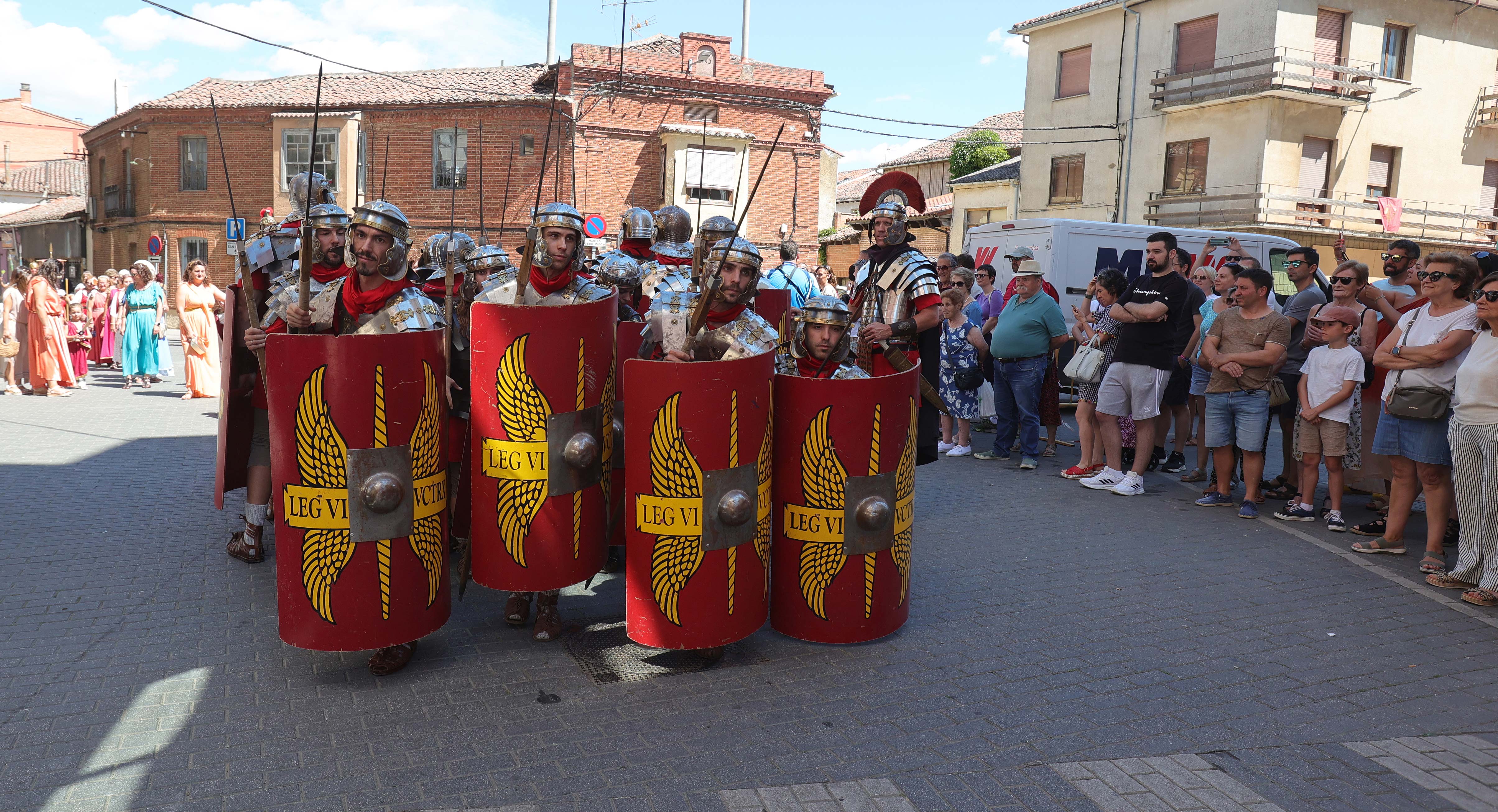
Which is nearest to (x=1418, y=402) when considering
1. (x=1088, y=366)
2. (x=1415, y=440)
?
(x=1415, y=440)

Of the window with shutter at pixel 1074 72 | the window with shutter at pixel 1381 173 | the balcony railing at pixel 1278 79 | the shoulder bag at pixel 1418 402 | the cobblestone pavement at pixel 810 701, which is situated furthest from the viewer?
the window with shutter at pixel 1074 72

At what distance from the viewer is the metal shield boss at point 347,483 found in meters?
3.42

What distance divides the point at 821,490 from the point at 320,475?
6.13 feet

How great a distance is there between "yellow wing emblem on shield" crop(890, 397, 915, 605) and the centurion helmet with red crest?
173 centimetres

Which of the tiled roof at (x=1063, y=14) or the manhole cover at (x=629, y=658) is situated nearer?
the manhole cover at (x=629, y=658)

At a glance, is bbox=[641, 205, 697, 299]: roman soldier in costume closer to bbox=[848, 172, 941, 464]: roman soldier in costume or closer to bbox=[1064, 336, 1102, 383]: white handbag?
bbox=[848, 172, 941, 464]: roman soldier in costume

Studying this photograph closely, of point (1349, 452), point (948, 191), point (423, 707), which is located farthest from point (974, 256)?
point (948, 191)

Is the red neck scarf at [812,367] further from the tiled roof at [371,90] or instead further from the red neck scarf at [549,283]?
the tiled roof at [371,90]

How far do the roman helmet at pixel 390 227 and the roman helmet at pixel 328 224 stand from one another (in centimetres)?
53

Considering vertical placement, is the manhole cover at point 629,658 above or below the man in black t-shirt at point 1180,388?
below

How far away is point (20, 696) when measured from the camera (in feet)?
11.5

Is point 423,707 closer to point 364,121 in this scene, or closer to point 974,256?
point 974,256

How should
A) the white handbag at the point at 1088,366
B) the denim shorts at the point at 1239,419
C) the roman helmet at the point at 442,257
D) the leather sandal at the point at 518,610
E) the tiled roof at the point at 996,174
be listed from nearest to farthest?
1. the leather sandal at the point at 518,610
2. the roman helmet at the point at 442,257
3. the denim shorts at the point at 1239,419
4. the white handbag at the point at 1088,366
5. the tiled roof at the point at 996,174

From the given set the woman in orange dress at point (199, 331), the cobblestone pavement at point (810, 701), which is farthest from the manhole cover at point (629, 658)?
the woman in orange dress at point (199, 331)
